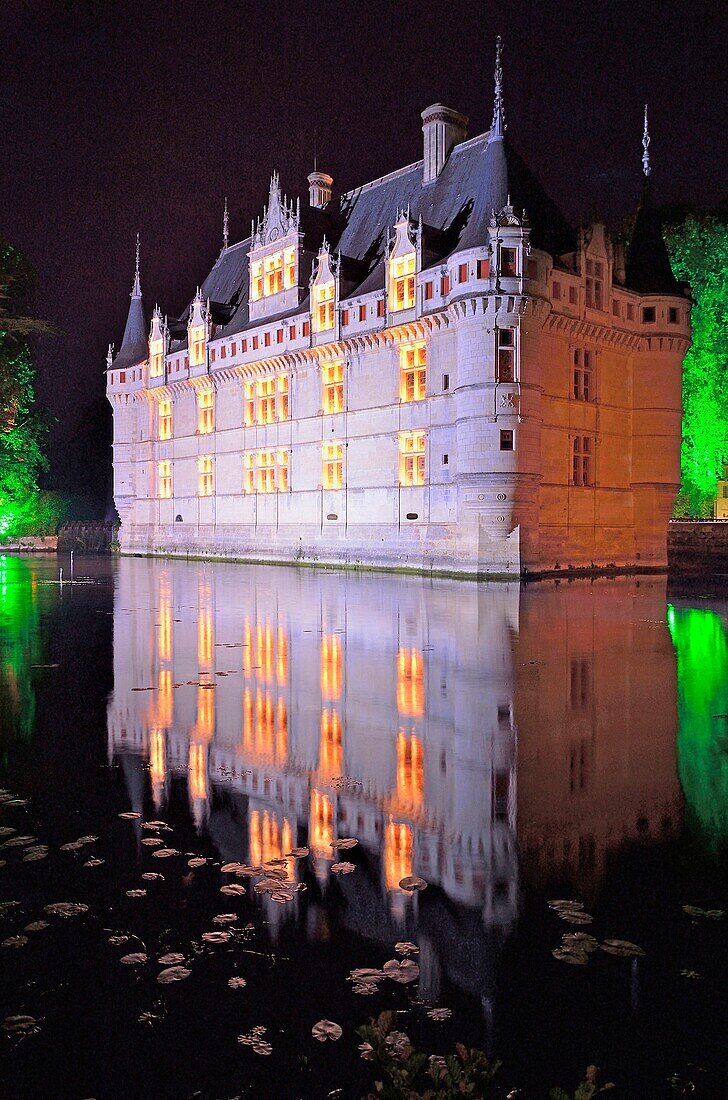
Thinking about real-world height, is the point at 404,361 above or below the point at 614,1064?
above

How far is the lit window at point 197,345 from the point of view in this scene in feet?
182

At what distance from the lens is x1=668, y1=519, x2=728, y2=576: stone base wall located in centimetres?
4209

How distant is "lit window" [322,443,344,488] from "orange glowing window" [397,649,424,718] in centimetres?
3156

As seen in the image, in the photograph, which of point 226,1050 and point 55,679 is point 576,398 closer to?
point 55,679

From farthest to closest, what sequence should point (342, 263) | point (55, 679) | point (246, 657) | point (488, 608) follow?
point (342, 263) → point (488, 608) → point (246, 657) → point (55, 679)

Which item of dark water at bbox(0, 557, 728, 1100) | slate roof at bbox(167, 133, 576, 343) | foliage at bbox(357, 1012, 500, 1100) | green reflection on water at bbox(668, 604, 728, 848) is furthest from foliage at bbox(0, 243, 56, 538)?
foliage at bbox(357, 1012, 500, 1100)

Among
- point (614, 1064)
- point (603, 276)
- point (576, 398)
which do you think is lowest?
point (614, 1064)

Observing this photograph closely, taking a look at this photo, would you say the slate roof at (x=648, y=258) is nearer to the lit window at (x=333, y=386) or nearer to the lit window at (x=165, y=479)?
the lit window at (x=333, y=386)

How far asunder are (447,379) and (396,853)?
1369 inches

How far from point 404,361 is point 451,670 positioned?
101ft

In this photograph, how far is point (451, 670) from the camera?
12.2m

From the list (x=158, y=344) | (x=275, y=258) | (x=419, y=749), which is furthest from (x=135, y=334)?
(x=419, y=749)

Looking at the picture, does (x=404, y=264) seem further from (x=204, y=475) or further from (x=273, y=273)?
(x=204, y=475)

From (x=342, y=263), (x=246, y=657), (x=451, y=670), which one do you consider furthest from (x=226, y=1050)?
(x=342, y=263)
